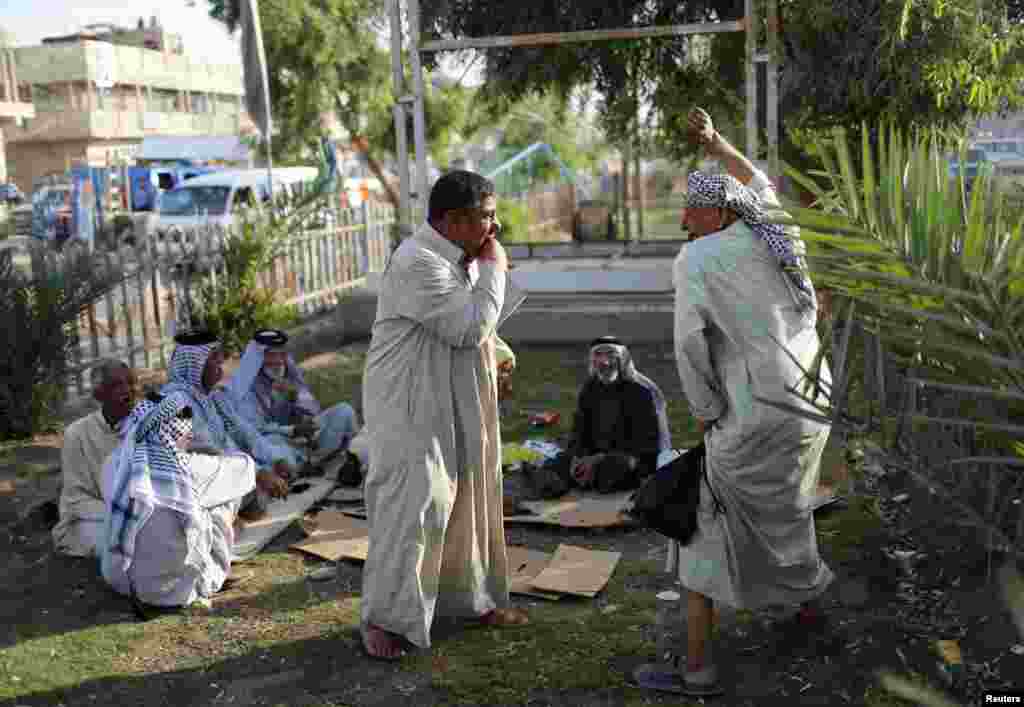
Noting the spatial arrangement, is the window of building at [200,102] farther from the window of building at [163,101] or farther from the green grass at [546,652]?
the green grass at [546,652]

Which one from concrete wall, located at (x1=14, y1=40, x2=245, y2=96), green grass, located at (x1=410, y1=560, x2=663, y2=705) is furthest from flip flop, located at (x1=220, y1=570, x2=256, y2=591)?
concrete wall, located at (x1=14, y1=40, x2=245, y2=96)

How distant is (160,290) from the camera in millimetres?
8953

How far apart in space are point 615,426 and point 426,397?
8.28 feet

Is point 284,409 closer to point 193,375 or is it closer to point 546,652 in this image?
point 193,375

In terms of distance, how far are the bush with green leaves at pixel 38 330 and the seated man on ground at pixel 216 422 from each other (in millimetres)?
1733

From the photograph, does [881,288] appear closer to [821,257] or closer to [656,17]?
[821,257]

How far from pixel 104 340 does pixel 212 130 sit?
138 ft

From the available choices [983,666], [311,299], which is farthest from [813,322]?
[311,299]

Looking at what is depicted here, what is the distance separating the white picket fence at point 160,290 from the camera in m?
8.12

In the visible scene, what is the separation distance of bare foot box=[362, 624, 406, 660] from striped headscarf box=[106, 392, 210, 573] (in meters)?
1.08

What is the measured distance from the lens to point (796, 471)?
11.1 ft

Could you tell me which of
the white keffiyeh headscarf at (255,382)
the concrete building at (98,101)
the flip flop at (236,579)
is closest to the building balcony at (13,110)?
the concrete building at (98,101)

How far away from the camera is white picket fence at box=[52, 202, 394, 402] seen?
8.12 m

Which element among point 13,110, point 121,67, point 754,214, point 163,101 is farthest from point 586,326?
point 163,101
